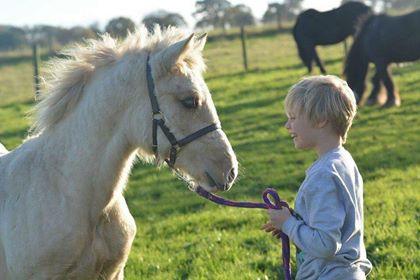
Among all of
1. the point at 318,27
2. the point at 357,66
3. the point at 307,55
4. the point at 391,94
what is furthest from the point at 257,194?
the point at 318,27

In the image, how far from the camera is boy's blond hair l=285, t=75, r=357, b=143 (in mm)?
2656

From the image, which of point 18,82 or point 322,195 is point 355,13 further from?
point 18,82

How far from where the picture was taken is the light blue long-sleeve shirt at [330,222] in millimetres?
2562

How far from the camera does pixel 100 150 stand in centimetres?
329

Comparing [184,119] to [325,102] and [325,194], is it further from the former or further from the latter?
[325,194]

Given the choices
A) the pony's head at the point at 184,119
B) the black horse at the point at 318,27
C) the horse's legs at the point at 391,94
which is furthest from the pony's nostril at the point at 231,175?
the black horse at the point at 318,27

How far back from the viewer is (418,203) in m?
6.42

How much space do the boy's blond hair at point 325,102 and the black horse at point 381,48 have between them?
35.5 ft

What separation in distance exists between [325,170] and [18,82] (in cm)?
2736

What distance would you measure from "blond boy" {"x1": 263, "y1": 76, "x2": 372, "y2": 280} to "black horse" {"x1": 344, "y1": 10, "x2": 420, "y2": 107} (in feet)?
35.4

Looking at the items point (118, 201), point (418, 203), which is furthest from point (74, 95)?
point (418, 203)

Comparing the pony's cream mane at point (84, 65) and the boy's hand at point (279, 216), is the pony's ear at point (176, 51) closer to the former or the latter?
the pony's cream mane at point (84, 65)

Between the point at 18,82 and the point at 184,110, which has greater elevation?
the point at 184,110

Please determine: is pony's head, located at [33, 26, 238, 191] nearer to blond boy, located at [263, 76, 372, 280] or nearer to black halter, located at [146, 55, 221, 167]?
black halter, located at [146, 55, 221, 167]
